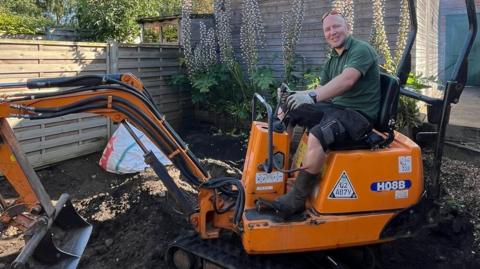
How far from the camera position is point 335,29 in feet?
10.8

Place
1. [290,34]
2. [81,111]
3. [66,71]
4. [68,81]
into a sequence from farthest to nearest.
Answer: [290,34] < [66,71] < [81,111] < [68,81]

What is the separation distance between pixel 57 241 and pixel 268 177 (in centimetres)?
166

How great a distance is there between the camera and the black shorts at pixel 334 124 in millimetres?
2934

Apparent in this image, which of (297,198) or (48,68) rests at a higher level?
(48,68)

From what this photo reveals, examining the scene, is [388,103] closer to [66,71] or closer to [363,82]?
[363,82]

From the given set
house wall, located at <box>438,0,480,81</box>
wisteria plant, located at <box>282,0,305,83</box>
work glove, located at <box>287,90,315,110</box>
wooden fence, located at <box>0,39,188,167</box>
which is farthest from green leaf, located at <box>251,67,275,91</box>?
house wall, located at <box>438,0,480,81</box>

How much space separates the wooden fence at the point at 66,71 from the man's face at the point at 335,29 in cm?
376

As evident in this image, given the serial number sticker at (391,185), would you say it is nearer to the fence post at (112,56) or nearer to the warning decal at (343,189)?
the warning decal at (343,189)

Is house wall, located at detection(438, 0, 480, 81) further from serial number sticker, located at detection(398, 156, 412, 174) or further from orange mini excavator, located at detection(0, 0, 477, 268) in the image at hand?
serial number sticker, located at detection(398, 156, 412, 174)

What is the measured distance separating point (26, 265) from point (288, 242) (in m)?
1.76

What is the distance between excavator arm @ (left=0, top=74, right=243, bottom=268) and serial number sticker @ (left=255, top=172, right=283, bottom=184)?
149 millimetres

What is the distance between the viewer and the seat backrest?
317 centimetres

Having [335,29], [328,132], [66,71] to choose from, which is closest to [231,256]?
[328,132]

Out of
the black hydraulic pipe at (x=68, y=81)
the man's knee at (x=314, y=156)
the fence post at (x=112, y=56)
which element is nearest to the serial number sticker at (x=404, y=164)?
the man's knee at (x=314, y=156)
